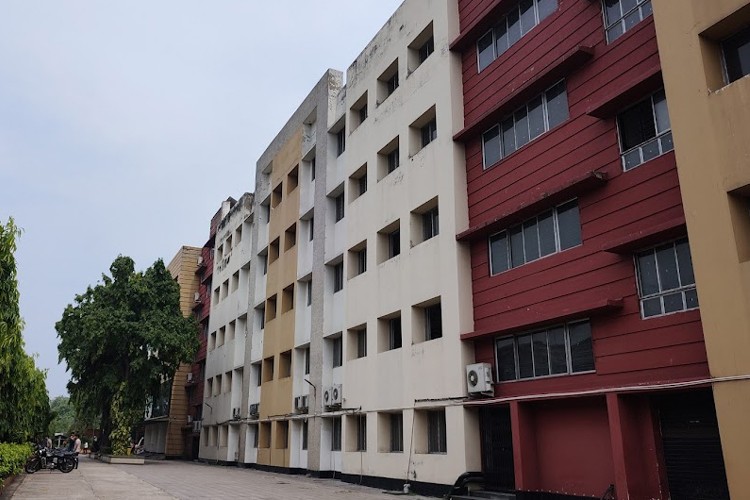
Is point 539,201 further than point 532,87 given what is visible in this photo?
No

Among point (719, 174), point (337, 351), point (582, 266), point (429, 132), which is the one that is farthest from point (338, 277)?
point (719, 174)

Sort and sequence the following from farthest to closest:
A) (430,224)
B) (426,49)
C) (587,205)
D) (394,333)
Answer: (426,49) < (394,333) < (430,224) < (587,205)

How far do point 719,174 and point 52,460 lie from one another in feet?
82.3

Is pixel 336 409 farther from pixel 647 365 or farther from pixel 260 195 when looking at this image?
pixel 260 195

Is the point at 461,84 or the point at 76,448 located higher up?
the point at 461,84

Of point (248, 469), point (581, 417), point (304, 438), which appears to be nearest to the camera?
point (581, 417)

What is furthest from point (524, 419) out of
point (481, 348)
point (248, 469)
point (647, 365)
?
point (248, 469)

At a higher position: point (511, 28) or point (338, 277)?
point (511, 28)

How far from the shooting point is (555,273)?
1313cm

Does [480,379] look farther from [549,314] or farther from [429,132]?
[429,132]

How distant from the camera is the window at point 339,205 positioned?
2436cm

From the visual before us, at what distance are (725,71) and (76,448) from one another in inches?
1059

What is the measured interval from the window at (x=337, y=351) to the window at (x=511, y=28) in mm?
11278

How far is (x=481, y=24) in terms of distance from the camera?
1638 cm
